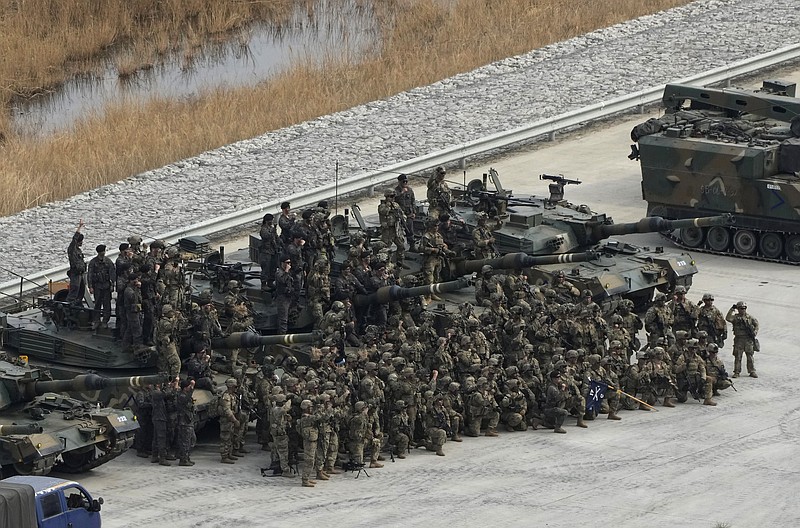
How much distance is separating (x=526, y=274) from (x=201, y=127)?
1231cm

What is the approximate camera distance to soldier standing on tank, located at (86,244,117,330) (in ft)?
81.6

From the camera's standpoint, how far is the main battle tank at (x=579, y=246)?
28.4 metres

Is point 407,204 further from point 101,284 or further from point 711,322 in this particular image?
point 101,284

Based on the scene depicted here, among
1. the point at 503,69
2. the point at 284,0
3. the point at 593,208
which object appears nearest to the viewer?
the point at 593,208

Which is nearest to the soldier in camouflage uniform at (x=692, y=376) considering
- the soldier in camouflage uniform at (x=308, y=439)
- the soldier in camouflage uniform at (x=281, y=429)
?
the soldier in camouflage uniform at (x=308, y=439)

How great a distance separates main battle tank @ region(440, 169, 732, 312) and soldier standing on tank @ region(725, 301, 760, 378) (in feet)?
8.21

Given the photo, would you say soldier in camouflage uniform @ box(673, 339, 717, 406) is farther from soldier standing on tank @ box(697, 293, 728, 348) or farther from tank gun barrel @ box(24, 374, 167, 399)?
tank gun barrel @ box(24, 374, 167, 399)

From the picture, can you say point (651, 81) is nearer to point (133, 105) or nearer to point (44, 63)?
point (133, 105)

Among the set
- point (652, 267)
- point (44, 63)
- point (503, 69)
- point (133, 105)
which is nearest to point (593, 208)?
point (652, 267)

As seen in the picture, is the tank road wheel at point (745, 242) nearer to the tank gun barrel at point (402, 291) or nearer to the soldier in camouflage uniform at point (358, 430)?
the tank gun barrel at point (402, 291)

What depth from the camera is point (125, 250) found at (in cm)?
2464

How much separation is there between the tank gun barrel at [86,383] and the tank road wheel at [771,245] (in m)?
13.5

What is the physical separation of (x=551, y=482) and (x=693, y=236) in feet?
39.9

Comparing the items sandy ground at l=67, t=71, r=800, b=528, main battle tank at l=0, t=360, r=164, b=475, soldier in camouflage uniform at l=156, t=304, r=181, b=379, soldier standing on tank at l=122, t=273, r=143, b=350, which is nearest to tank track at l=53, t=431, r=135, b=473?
main battle tank at l=0, t=360, r=164, b=475
